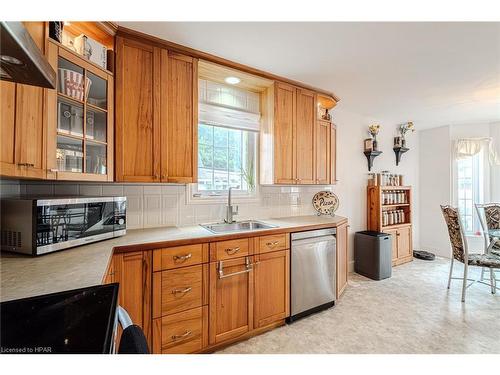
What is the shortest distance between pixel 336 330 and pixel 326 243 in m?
0.79

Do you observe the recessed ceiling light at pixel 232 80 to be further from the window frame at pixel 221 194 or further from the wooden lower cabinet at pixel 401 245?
the wooden lower cabinet at pixel 401 245

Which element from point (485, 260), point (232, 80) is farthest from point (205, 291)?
point (485, 260)

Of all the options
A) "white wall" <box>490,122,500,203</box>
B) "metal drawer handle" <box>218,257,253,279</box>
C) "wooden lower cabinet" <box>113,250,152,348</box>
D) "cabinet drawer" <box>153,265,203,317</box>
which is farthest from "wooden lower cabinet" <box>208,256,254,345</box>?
"white wall" <box>490,122,500,203</box>

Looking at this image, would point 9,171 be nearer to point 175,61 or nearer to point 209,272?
point 209,272

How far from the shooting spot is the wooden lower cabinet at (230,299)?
69.3 inches

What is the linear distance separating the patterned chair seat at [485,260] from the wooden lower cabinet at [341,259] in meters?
1.47

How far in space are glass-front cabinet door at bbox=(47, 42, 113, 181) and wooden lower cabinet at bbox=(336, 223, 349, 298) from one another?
2367 mm

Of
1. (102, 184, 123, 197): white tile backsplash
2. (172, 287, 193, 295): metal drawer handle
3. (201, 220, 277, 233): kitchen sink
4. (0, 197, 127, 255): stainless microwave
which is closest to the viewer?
(0, 197, 127, 255): stainless microwave

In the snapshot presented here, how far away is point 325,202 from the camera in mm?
3160

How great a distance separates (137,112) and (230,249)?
1.32 m

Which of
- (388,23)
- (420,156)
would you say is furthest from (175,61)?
(420,156)

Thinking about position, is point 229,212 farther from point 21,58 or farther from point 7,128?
point 21,58

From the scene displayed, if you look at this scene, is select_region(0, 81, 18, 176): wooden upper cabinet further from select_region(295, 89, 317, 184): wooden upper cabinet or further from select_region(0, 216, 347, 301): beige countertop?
select_region(295, 89, 317, 184): wooden upper cabinet

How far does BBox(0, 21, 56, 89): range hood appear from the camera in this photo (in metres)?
0.59
